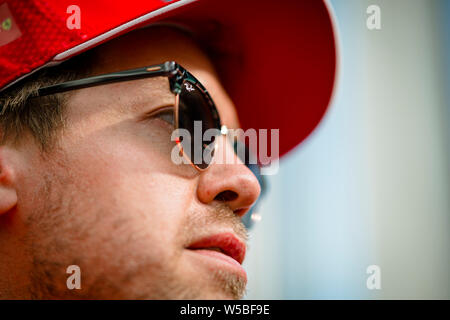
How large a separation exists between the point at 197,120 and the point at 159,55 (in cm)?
18

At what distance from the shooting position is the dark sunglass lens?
2.23 feet

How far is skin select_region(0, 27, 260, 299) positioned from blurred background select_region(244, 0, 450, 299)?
0.83 meters

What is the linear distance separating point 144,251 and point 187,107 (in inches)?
11.4

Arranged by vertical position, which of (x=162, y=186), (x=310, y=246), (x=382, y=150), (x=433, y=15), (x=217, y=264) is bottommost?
(x=310, y=246)

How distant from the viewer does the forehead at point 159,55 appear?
2.35ft

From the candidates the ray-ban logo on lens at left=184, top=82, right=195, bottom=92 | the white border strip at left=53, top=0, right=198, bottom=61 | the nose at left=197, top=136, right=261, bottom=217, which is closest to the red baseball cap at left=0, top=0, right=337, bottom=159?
the white border strip at left=53, top=0, right=198, bottom=61

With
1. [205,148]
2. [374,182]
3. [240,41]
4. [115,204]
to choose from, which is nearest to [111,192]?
[115,204]

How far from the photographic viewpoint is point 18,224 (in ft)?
2.16

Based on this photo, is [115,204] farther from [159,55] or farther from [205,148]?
[159,55]

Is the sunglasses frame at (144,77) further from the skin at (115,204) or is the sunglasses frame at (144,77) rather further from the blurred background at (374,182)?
the blurred background at (374,182)

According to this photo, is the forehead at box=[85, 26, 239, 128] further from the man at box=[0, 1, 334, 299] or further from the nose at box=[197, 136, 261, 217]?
the nose at box=[197, 136, 261, 217]

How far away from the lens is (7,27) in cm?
68
